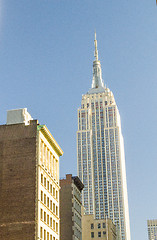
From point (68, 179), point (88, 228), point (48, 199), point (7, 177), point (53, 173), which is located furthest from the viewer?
point (88, 228)

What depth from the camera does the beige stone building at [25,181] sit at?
72.1m

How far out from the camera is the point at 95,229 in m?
155

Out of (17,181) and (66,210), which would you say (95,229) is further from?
(17,181)

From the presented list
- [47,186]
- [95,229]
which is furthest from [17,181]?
[95,229]

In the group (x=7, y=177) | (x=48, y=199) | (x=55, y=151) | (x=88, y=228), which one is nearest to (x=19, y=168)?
(x=7, y=177)

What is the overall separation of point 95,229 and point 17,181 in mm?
85900

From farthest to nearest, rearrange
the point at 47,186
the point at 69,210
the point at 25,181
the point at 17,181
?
Result: the point at 69,210 → the point at 47,186 → the point at 17,181 → the point at 25,181

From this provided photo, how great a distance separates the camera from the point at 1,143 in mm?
79000

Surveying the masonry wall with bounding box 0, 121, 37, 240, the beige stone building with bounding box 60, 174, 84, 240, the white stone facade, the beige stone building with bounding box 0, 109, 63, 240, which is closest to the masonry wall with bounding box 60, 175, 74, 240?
the beige stone building with bounding box 60, 174, 84, 240

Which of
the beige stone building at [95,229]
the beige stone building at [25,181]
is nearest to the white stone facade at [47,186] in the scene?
the beige stone building at [25,181]

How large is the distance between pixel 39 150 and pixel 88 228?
276ft

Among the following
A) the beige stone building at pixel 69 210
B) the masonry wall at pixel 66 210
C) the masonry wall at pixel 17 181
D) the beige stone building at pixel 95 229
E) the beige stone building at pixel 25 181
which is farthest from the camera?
the beige stone building at pixel 95 229

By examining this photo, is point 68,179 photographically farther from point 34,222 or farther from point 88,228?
point 88,228

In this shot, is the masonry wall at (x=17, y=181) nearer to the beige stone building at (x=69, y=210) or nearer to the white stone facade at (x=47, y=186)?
the white stone facade at (x=47, y=186)
